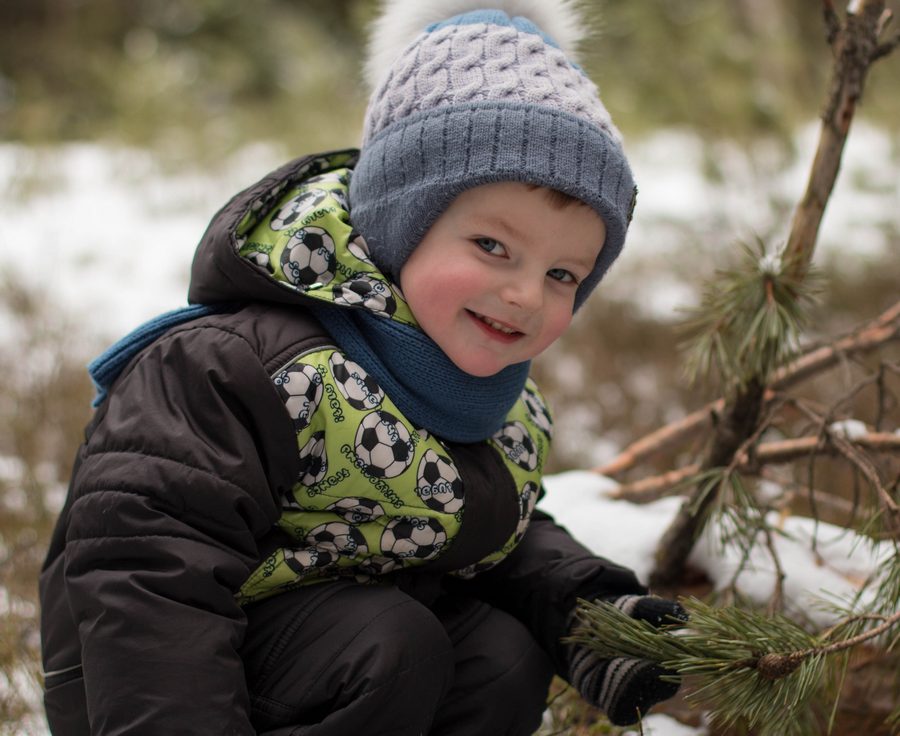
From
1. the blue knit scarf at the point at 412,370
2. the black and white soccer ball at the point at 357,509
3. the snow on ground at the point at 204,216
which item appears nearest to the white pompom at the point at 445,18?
the blue knit scarf at the point at 412,370

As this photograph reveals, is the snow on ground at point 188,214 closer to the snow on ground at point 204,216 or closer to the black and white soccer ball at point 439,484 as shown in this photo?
the snow on ground at point 204,216

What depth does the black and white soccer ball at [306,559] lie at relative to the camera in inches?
47.3

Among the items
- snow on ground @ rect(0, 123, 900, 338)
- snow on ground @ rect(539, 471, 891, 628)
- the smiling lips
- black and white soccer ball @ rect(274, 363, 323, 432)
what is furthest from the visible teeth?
snow on ground @ rect(0, 123, 900, 338)

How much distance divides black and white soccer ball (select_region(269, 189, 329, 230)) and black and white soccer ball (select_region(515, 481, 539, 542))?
50cm

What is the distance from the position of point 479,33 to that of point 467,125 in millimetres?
177

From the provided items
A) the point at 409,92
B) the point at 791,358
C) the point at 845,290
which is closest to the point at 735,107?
the point at 845,290

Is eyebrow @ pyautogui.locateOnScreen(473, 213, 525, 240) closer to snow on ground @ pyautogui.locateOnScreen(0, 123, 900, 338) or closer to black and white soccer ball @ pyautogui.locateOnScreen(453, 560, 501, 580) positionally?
black and white soccer ball @ pyautogui.locateOnScreen(453, 560, 501, 580)

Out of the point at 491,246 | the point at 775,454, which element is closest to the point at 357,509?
the point at 491,246

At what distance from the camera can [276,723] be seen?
Result: 1145 millimetres

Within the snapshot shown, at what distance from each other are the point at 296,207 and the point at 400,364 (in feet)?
0.83

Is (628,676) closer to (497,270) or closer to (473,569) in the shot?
(473,569)

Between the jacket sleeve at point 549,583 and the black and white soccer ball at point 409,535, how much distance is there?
0.92ft

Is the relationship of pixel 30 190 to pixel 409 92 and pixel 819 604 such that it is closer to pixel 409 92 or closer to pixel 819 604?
pixel 409 92

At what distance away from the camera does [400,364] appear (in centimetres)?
123
